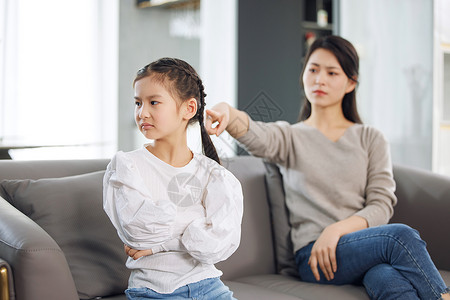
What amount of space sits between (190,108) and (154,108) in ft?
0.31

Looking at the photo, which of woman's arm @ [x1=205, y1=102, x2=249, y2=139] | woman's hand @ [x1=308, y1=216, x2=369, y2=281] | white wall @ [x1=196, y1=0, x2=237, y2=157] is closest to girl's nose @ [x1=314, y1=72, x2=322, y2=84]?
woman's arm @ [x1=205, y1=102, x2=249, y2=139]

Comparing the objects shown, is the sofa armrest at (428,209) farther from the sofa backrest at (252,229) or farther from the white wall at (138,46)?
the white wall at (138,46)

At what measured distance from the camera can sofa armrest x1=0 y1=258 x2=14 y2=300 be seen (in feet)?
3.46

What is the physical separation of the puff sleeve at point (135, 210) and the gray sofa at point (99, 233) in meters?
0.14

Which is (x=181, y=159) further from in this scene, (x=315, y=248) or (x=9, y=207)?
(x=315, y=248)

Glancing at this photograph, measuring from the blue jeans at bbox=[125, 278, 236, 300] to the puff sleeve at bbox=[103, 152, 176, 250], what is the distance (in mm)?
109

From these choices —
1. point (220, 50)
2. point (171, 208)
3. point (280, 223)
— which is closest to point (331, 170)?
point (280, 223)

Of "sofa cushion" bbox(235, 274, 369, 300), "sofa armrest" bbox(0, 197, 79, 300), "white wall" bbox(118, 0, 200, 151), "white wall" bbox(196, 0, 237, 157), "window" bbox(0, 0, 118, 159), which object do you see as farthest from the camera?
"white wall" bbox(118, 0, 200, 151)

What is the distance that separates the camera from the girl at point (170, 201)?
3.70ft

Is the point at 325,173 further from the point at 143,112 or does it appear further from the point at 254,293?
the point at 143,112

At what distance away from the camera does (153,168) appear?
4.00 feet

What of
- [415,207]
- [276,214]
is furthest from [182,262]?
[415,207]

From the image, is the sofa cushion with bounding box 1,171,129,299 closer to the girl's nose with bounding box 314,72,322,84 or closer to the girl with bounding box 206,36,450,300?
the girl with bounding box 206,36,450,300

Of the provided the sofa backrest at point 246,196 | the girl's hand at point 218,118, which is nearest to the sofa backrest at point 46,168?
the sofa backrest at point 246,196
